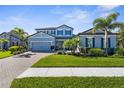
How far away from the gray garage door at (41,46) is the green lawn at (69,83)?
30.6 m

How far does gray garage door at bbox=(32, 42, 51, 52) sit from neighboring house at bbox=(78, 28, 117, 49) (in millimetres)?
10474

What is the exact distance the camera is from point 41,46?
4066 centimetres

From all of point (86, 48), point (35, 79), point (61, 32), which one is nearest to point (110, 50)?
point (86, 48)

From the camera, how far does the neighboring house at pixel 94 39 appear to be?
31.3 meters

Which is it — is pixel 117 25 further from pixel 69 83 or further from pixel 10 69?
pixel 69 83

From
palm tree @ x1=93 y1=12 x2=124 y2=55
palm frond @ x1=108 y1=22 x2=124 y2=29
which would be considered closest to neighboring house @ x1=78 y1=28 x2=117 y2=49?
palm tree @ x1=93 y1=12 x2=124 y2=55

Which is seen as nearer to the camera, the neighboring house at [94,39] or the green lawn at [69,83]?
the green lawn at [69,83]

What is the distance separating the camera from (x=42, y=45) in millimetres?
40719

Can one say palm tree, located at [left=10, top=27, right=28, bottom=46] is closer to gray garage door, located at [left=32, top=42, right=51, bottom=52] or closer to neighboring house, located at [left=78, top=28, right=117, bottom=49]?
gray garage door, located at [left=32, top=42, right=51, bottom=52]

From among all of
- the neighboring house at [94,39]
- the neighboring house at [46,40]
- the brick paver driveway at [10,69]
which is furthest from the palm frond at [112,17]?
the neighboring house at [46,40]

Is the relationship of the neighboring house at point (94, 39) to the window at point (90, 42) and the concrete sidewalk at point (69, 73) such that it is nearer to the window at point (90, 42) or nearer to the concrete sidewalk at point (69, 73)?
the window at point (90, 42)

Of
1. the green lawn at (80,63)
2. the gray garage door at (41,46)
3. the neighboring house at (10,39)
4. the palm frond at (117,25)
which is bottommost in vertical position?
the green lawn at (80,63)

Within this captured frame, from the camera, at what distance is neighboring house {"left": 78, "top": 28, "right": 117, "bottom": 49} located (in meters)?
31.3
